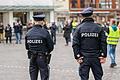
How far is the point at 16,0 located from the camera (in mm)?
55031

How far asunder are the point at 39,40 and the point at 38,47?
155 millimetres

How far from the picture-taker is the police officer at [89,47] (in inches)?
364

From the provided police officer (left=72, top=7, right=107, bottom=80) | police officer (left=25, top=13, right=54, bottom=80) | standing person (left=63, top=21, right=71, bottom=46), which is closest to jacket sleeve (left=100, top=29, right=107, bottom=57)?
police officer (left=72, top=7, right=107, bottom=80)

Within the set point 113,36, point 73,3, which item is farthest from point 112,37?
point 73,3

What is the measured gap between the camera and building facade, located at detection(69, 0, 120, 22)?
2948 inches

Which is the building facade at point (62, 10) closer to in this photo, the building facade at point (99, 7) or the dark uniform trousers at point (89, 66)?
the building facade at point (99, 7)

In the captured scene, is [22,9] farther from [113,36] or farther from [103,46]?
[103,46]

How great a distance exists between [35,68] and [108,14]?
6536 centimetres

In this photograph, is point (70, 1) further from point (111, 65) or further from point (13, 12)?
point (111, 65)

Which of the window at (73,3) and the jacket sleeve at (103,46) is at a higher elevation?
the jacket sleeve at (103,46)

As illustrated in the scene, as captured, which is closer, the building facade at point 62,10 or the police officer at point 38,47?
the police officer at point 38,47

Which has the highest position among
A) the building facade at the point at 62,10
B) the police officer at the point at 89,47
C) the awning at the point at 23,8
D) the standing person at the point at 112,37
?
the police officer at the point at 89,47

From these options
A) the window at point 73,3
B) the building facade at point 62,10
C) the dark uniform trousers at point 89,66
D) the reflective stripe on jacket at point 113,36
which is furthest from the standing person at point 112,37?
the window at point 73,3

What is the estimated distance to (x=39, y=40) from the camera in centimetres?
1025
